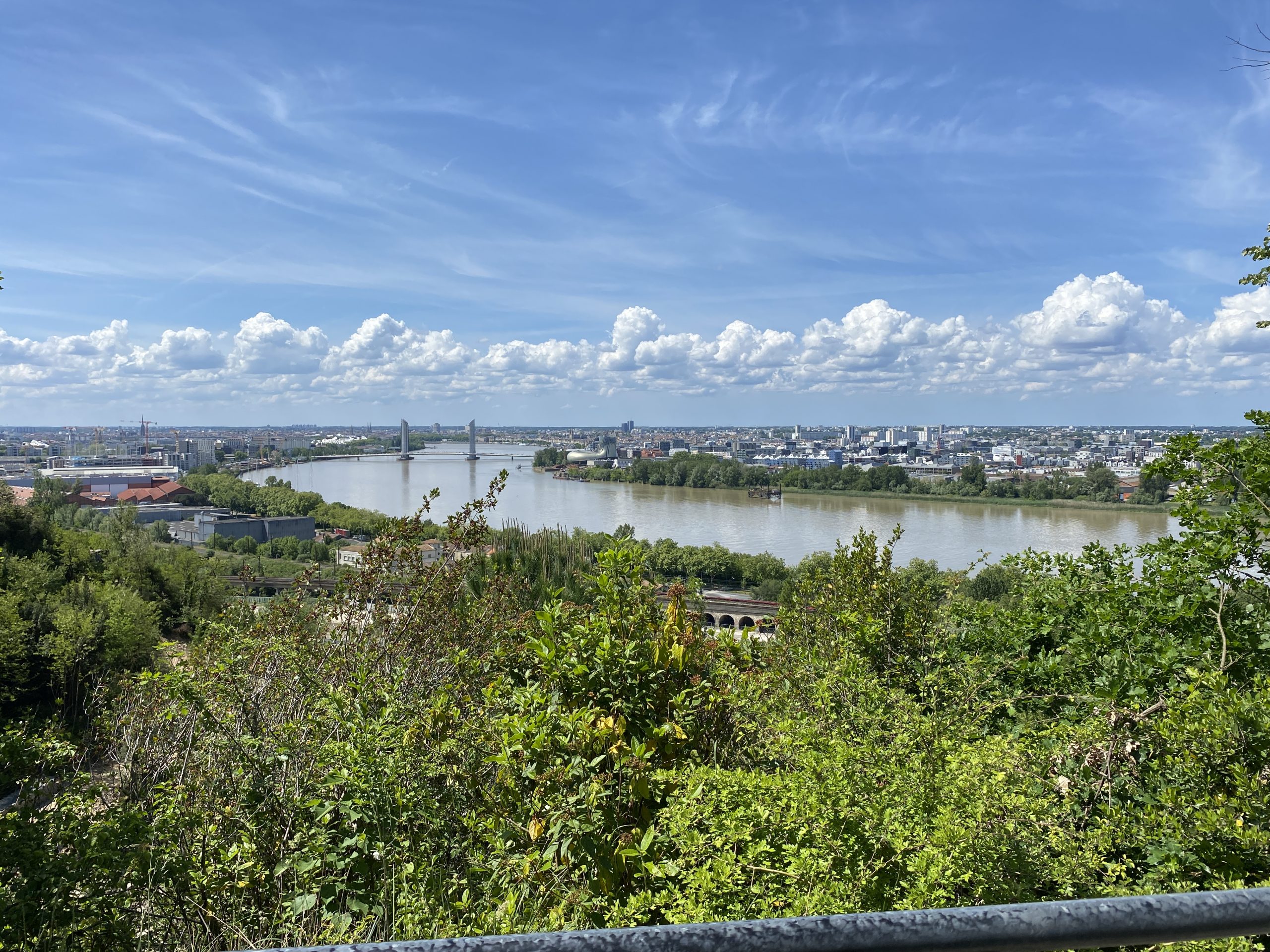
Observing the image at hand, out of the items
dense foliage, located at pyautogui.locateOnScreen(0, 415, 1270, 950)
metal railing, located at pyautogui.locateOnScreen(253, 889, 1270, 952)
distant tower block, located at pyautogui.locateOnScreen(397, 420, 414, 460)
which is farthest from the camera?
distant tower block, located at pyautogui.locateOnScreen(397, 420, 414, 460)

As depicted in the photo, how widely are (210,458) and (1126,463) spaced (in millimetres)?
100014

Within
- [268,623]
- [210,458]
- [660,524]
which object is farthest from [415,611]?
[210,458]

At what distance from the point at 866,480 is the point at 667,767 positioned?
5365 centimetres

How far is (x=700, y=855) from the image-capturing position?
159 centimetres

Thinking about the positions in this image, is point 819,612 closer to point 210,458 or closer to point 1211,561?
point 1211,561

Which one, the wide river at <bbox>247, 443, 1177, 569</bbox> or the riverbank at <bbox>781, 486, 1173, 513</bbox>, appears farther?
the riverbank at <bbox>781, 486, 1173, 513</bbox>

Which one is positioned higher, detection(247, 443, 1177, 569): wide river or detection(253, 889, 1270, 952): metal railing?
detection(253, 889, 1270, 952): metal railing

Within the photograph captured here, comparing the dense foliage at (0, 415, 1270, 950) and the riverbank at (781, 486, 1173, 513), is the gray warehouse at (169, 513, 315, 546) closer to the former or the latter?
the riverbank at (781, 486, 1173, 513)

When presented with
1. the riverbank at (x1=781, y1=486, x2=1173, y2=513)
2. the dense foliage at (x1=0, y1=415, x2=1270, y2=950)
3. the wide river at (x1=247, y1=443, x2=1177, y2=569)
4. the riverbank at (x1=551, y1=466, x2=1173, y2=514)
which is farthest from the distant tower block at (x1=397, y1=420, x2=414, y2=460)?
the dense foliage at (x1=0, y1=415, x2=1270, y2=950)

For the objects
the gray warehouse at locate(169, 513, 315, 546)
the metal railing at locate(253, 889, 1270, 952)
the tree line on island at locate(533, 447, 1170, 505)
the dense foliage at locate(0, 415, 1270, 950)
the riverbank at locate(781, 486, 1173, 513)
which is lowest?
the gray warehouse at locate(169, 513, 315, 546)

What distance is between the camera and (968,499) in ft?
152

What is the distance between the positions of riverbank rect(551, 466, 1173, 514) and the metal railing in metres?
36.8

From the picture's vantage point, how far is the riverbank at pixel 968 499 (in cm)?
3812

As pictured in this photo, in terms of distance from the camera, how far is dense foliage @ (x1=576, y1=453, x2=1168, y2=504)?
43312 mm
